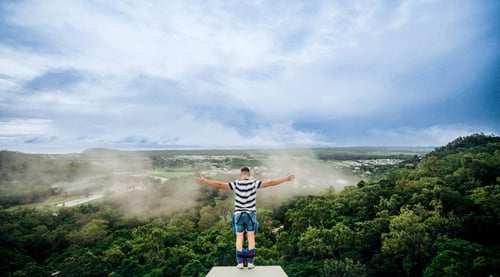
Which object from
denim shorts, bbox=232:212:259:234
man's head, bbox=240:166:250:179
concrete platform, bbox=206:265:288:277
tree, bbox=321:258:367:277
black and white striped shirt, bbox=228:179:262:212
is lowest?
tree, bbox=321:258:367:277

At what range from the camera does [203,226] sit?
47438 millimetres

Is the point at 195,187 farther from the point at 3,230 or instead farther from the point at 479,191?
the point at 479,191

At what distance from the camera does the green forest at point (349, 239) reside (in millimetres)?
19109

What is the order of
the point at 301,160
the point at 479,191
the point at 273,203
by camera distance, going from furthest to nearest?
the point at 301,160, the point at 273,203, the point at 479,191

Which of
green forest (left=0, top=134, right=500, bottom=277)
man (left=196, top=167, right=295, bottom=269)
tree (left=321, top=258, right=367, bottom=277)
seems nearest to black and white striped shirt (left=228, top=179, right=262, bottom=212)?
man (left=196, top=167, right=295, bottom=269)

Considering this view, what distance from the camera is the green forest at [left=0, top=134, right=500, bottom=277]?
19109 millimetres

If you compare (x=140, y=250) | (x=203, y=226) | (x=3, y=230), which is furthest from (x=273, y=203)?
(x=3, y=230)

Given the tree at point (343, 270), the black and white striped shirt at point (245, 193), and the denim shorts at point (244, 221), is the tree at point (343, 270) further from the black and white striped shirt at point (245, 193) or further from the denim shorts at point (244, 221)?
the black and white striped shirt at point (245, 193)

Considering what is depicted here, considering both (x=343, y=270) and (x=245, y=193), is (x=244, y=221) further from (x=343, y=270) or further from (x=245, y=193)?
(x=343, y=270)

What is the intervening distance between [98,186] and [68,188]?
6612 millimetres

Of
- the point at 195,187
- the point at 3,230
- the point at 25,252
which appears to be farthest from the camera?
the point at 195,187

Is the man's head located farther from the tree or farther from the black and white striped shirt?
the tree

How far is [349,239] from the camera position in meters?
23.7

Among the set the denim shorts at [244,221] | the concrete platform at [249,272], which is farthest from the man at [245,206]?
the concrete platform at [249,272]
